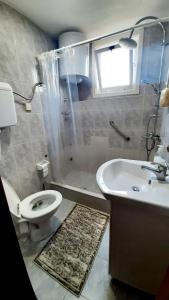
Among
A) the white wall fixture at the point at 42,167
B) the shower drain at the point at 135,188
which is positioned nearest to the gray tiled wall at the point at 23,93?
the white wall fixture at the point at 42,167

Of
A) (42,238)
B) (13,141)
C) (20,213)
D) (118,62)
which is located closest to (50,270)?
(42,238)

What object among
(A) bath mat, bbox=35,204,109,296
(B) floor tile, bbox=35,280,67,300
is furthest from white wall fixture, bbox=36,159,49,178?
(B) floor tile, bbox=35,280,67,300

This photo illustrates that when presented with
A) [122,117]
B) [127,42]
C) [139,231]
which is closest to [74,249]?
[139,231]

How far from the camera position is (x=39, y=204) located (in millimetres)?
1713

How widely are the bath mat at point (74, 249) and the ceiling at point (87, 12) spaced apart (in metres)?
2.42

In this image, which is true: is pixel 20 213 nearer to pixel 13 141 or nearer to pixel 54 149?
pixel 13 141

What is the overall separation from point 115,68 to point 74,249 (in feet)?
8.34

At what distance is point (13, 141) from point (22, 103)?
1.63 feet

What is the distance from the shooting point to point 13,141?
5.37 feet

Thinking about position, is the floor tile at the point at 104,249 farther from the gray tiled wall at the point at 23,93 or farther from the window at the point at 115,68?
the window at the point at 115,68

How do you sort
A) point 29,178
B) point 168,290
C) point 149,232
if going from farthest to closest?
1. point 29,178
2. point 149,232
3. point 168,290

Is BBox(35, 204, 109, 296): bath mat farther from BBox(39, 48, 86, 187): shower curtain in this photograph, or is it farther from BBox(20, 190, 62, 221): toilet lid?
BBox(39, 48, 86, 187): shower curtain

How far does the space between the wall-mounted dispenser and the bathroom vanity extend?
1.04 meters

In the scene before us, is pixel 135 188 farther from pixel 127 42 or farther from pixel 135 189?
pixel 127 42
